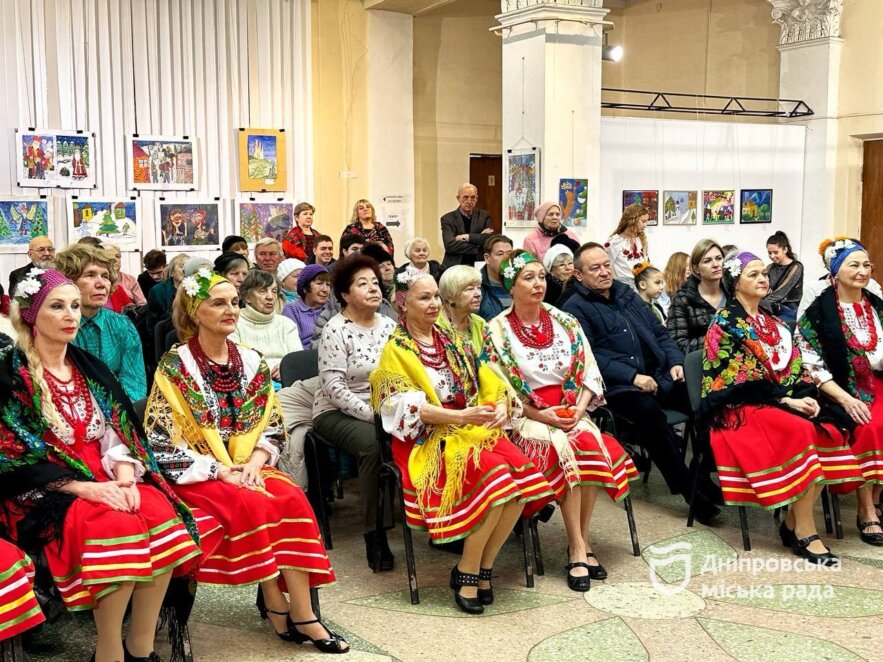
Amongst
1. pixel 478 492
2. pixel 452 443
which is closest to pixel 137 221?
pixel 452 443

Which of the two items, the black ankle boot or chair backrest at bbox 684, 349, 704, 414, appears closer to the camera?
the black ankle boot

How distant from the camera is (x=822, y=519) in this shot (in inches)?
210

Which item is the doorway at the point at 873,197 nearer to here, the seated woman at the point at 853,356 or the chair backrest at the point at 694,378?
the seated woman at the point at 853,356

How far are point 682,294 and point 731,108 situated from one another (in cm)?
796

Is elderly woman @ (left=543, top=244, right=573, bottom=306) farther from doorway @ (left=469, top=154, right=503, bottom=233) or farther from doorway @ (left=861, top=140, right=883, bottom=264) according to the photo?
doorway @ (left=469, top=154, right=503, bottom=233)

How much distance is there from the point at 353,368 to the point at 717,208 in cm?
778

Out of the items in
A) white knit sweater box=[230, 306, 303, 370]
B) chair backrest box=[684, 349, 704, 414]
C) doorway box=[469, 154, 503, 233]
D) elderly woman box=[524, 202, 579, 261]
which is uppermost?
doorway box=[469, 154, 503, 233]

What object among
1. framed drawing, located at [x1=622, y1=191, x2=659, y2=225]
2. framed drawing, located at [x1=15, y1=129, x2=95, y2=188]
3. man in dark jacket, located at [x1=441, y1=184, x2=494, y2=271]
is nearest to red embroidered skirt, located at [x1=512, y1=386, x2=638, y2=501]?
man in dark jacket, located at [x1=441, y1=184, x2=494, y2=271]

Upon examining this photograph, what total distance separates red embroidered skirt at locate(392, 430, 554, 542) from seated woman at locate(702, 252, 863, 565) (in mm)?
1119

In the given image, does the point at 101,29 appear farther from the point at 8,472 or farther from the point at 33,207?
the point at 8,472

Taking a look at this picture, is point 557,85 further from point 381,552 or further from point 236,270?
point 381,552

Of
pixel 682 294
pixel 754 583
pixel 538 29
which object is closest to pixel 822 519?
pixel 754 583

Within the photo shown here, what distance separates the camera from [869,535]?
16.2 ft

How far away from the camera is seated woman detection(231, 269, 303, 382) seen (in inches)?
228
